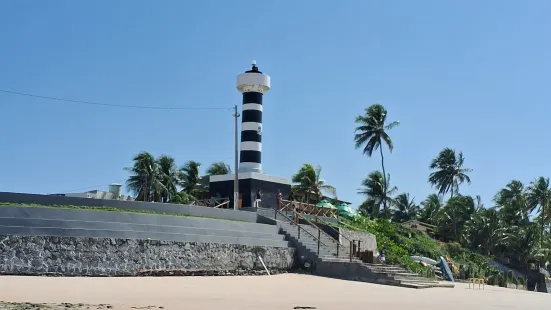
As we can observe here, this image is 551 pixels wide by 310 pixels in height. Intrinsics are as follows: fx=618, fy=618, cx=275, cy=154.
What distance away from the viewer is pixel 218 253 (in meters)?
21.6

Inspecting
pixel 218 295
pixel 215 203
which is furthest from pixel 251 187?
pixel 218 295

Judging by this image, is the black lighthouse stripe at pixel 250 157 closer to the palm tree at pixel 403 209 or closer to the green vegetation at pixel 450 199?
the green vegetation at pixel 450 199

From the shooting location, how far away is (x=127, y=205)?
71.2ft

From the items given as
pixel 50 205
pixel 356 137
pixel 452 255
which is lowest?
pixel 452 255

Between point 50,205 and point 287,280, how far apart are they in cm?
818

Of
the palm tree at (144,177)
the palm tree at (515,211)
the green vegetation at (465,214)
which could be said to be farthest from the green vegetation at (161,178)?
the palm tree at (515,211)

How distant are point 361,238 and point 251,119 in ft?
33.2

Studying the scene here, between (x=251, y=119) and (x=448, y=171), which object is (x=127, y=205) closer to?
(x=251, y=119)

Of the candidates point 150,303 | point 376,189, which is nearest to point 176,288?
point 150,303

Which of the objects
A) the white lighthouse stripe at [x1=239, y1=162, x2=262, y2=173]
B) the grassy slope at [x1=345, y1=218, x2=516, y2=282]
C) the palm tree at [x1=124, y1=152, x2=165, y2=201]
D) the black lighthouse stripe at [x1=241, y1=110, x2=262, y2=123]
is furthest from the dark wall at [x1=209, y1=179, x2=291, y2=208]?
the palm tree at [x1=124, y1=152, x2=165, y2=201]

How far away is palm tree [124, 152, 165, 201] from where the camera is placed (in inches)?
2160

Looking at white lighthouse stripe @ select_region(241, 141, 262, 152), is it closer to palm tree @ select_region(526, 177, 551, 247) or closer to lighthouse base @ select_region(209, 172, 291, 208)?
lighthouse base @ select_region(209, 172, 291, 208)

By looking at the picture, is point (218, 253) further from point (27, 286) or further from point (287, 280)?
point (27, 286)

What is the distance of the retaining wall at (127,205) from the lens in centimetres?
1991
